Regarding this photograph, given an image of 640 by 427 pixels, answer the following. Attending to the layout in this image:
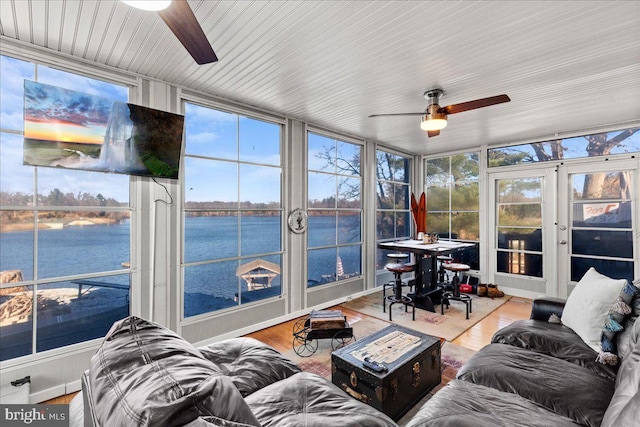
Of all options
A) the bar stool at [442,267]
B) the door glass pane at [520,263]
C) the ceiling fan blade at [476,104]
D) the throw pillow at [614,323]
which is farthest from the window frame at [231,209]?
the door glass pane at [520,263]

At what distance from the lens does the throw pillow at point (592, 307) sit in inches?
75.4

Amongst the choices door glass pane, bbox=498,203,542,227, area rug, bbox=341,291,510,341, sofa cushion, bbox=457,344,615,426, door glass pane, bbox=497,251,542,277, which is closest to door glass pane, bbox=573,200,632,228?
door glass pane, bbox=498,203,542,227

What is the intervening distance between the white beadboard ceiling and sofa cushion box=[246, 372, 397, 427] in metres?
2.20

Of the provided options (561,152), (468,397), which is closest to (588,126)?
(561,152)

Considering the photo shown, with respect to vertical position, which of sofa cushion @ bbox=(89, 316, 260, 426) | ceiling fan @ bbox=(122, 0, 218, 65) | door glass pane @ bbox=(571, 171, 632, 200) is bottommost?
sofa cushion @ bbox=(89, 316, 260, 426)

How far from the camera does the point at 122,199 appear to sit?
8.77ft

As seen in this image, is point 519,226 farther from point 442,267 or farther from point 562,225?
point 442,267

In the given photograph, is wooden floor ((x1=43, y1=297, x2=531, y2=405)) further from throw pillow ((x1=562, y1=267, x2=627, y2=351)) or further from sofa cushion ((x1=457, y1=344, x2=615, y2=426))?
sofa cushion ((x1=457, y1=344, x2=615, y2=426))

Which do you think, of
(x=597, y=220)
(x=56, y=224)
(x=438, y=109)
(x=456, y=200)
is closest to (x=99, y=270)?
(x=56, y=224)

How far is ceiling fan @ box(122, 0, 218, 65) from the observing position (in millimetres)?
1282

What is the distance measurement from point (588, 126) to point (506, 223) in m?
1.84

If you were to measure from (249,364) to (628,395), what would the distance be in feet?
5.76

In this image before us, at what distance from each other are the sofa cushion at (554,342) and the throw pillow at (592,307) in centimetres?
6

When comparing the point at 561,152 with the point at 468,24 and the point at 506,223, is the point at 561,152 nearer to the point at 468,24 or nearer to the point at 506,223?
the point at 506,223
